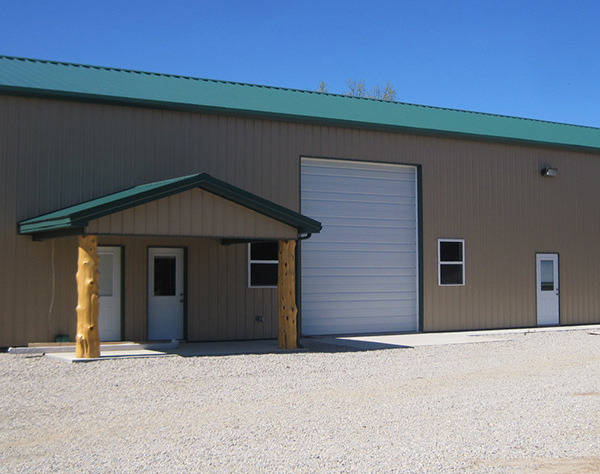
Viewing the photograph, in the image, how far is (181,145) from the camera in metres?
15.7

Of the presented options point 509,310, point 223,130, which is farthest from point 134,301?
point 509,310

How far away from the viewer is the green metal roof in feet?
48.7

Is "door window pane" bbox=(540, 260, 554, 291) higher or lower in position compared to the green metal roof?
lower

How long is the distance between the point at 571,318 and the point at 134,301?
12.4 meters

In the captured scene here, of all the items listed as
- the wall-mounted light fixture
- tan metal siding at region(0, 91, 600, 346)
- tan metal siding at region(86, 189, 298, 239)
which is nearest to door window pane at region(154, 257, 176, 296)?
tan metal siding at region(0, 91, 600, 346)

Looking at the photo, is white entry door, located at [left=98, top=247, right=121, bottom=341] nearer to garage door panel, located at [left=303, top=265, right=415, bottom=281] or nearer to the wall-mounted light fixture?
garage door panel, located at [left=303, top=265, right=415, bottom=281]

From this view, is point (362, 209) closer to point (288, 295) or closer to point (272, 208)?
point (288, 295)

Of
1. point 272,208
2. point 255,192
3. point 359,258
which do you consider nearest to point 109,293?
point 255,192

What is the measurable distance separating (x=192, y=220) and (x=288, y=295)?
256 cm

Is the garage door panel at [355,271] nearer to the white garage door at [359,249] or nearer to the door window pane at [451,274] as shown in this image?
the white garage door at [359,249]

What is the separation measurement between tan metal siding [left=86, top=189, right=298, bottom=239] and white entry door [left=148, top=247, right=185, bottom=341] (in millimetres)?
2850

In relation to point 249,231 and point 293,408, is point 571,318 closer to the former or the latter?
point 249,231

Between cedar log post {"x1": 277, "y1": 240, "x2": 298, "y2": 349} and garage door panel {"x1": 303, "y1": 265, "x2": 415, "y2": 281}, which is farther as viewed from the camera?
garage door panel {"x1": 303, "y1": 265, "x2": 415, "y2": 281}

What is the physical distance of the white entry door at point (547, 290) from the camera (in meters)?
20.6
